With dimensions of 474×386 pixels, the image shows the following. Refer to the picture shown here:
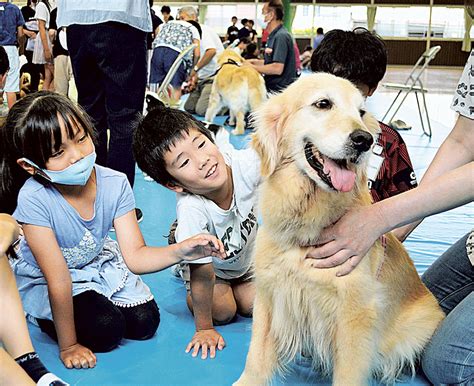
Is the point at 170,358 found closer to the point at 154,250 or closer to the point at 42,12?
the point at 154,250

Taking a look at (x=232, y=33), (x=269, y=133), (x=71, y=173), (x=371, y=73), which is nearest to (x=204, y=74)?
(x=371, y=73)

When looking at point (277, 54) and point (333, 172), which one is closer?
point (333, 172)

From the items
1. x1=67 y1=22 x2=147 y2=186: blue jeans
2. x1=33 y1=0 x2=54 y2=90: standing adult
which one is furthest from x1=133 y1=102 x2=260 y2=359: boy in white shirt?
x1=33 y1=0 x2=54 y2=90: standing adult

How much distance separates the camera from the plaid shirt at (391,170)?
2096mm

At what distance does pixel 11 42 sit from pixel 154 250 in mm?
5401

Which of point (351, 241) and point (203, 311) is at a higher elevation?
point (351, 241)

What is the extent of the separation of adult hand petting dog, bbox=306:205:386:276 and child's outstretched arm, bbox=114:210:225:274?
0.30 m

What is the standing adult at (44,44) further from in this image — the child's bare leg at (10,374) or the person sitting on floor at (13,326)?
the child's bare leg at (10,374)

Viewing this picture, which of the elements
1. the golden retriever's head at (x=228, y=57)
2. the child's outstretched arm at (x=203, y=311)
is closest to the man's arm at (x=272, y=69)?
the golden retriever's head at (x=228, y=57)

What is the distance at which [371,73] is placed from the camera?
2092mm

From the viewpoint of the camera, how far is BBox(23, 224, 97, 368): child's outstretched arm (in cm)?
172

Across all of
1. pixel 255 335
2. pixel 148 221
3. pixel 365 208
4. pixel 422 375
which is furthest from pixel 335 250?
pixel 148 221

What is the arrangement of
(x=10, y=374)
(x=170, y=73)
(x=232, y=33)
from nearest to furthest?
(x=10, y=374)
(x=170, y=73)
(x=232, y=33)

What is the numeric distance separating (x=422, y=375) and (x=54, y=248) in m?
1.14
